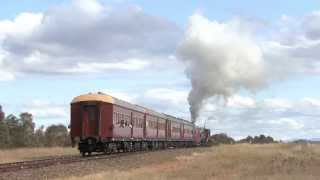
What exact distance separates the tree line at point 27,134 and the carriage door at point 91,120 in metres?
47.1

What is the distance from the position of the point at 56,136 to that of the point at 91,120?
6761cm

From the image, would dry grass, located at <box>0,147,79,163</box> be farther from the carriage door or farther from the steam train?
the carriage door

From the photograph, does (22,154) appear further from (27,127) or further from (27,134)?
(27,127)

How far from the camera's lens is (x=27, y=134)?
98.6 meters

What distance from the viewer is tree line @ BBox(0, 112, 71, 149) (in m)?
89.7

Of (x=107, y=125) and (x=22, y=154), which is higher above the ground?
(x=107, y=125)

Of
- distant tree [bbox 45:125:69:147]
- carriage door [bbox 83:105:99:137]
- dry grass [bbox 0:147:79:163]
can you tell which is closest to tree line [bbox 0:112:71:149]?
distant tree [bbox 45:125:69:147]

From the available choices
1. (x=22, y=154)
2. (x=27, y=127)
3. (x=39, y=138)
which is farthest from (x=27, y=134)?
(x=22, y=154)

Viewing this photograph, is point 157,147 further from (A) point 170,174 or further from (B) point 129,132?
(A) point 170,174

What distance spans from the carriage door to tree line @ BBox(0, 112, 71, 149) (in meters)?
47.1

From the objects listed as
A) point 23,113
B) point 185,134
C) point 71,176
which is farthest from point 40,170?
point 23,113

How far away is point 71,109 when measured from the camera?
130 feet

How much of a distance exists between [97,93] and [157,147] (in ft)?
57.6

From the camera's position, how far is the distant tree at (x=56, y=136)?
95.0 m
